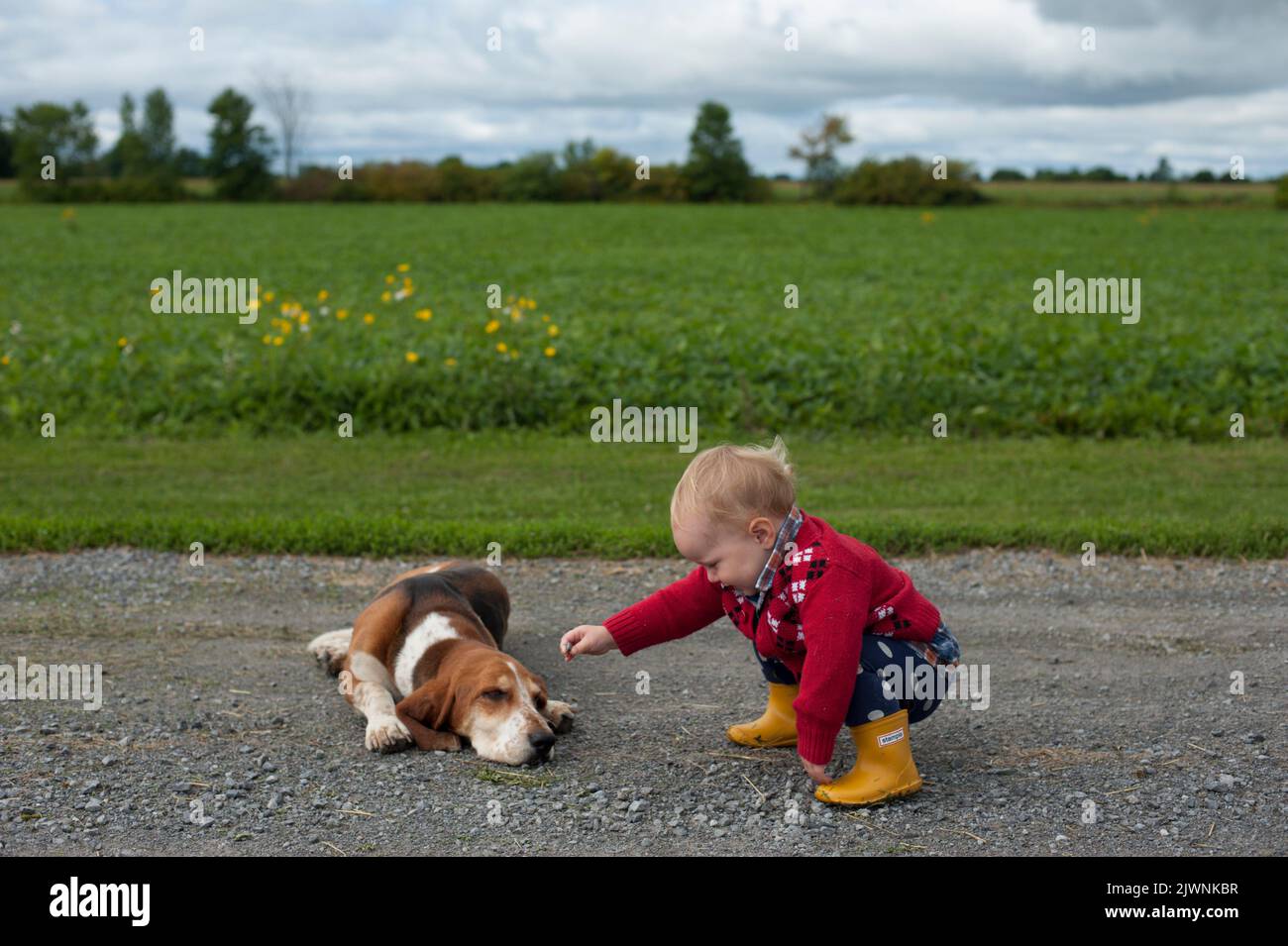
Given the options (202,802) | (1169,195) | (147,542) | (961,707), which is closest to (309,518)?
(147,542)

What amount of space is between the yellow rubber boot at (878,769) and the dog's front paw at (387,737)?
1631 mm

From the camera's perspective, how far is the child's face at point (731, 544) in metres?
4.38

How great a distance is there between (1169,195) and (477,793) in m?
69.1

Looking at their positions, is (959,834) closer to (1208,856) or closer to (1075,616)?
(1208,856)

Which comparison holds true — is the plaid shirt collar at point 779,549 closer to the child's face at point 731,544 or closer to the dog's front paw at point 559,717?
the child's face at point 731,544

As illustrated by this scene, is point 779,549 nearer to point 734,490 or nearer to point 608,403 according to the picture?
point 734,490

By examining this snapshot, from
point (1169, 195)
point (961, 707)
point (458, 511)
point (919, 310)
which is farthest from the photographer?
point (1169, 195)

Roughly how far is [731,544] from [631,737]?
1.23 metres

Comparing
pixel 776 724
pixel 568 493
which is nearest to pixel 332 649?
pixel 776 724

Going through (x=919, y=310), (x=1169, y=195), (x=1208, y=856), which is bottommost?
(x=1208, y=856)

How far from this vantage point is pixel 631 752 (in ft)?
16.5

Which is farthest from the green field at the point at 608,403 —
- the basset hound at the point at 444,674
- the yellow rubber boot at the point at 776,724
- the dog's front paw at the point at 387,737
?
the dog's front paw at the point at 387,737

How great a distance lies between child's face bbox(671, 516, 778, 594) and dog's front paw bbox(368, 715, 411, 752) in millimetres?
1431

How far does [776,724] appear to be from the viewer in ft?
16.6
